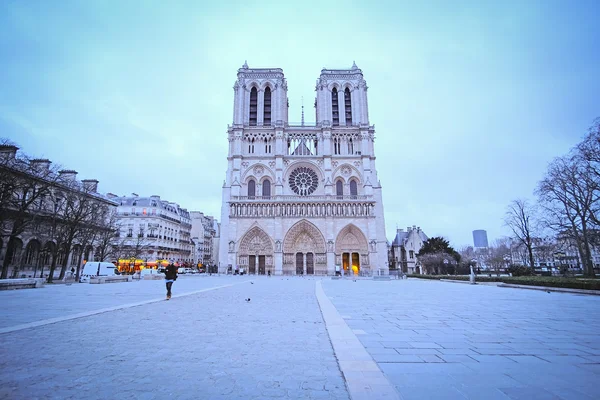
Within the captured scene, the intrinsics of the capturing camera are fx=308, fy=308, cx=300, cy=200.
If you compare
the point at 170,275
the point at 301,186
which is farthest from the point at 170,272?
the point at 301,186

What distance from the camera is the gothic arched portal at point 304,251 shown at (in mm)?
43438

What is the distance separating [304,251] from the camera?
45.0 meters

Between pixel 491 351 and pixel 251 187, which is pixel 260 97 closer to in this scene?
pixel 251 187

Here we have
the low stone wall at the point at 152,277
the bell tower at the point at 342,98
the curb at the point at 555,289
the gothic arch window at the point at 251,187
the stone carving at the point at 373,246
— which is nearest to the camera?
the curb at the point at 555,289

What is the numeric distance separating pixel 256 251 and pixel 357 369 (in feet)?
138

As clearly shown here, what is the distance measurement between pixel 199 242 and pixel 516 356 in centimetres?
6874

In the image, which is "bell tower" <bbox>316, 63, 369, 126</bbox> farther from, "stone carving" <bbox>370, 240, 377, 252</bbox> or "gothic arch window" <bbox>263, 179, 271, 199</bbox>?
"stone carving" <bbox>370, 240, 377, 252</bbox>

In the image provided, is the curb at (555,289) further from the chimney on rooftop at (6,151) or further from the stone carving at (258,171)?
the stone carving at (258,171)

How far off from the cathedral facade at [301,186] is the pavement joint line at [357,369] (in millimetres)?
37321

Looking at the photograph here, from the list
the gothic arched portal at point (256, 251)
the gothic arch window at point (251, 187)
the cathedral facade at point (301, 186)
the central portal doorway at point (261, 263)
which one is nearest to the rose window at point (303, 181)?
the cathedral facade at point (301, 186)

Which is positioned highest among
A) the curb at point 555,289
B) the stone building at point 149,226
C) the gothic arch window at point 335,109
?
the gothic arch window at point 335,109

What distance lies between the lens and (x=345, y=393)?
2.91 metres

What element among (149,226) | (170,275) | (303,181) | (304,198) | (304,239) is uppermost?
(303,181)

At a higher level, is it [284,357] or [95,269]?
[95,269]
